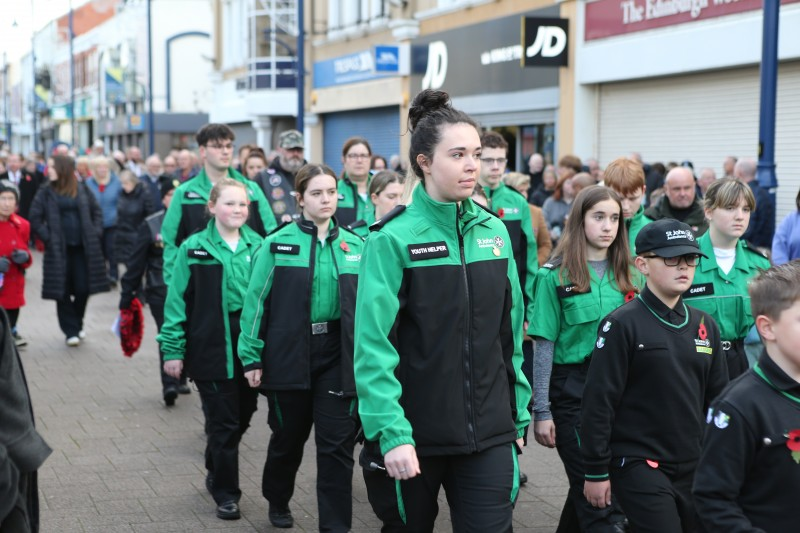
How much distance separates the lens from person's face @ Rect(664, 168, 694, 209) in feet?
26.9

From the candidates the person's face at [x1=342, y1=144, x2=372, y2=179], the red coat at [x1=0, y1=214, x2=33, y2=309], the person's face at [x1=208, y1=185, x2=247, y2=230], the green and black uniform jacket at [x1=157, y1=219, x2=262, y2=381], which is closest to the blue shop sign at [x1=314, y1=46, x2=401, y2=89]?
the red coat at [x1=0, y1=214, x2=33, y2=309]

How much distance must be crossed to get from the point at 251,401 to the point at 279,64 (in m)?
30.6

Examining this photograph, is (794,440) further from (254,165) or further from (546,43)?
(546,43)

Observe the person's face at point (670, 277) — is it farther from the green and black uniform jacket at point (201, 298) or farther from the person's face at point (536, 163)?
the person's face at point (536, 163)

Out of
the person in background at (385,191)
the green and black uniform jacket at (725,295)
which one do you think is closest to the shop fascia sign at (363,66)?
the person in background at (385,191)

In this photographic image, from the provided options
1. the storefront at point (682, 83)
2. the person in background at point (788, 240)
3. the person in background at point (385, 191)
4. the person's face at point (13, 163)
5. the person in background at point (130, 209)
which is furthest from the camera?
the person's face at point (13, 163)

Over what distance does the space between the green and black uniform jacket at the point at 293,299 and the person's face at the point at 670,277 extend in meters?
1.72

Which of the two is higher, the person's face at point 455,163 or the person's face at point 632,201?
the person's face at point 455,163

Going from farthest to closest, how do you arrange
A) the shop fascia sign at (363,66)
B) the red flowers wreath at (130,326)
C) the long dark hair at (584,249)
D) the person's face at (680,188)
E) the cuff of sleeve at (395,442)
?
1. the shop fascia sign at (363,66)
2. the red flowers wreath at (130,326)
3. the person's face at (680,188)
4. the long dark hair at (584,249)
5. the cuff of sleeve at (395,442)

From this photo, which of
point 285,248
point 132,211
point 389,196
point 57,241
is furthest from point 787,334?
point 132,211

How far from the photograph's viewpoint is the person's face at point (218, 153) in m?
8.37

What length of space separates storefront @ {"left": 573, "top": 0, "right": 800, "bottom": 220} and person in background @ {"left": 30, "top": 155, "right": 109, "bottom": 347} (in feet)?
28.9

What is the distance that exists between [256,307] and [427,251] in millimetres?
2079

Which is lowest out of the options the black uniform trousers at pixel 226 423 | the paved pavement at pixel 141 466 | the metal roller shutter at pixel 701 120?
the paved pavement at pixel 141 466
